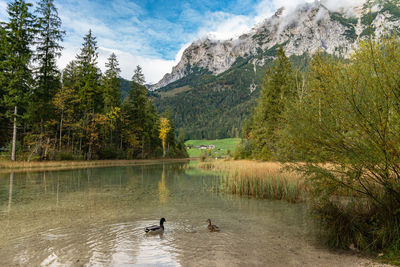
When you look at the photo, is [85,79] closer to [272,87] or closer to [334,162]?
[272,87]

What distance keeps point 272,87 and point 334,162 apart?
29.9 m

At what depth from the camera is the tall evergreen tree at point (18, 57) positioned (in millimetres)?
28453


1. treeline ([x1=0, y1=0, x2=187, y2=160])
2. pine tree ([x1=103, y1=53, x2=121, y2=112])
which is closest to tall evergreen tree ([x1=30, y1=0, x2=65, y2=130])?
treeline ([x1=0, y1=0, x2=187, y2=160])

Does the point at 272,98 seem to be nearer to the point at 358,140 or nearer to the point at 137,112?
the point at 358,140

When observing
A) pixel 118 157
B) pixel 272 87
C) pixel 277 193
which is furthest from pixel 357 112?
Result: pixel 118 157

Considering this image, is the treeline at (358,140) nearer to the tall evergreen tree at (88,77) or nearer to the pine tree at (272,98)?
the pine tree at (272,98)

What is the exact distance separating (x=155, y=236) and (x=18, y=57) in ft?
106

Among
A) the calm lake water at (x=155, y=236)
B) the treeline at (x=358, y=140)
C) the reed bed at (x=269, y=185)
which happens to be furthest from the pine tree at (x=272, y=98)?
the treeline at (x=358, y=140)

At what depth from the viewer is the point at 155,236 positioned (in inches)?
274

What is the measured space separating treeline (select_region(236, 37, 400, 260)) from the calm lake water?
88cm

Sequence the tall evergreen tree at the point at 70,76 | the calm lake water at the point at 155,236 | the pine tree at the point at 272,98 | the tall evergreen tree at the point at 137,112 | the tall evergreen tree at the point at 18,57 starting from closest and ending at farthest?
the calm lake water at the point at 155,236, the tall evergreen tree at the point at 18,57, the pine tree at the point at 272,98, the tall evergreen tree at the point at 70,76, the tall evergreen tree at the point at 137,112

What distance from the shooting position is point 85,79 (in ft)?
130

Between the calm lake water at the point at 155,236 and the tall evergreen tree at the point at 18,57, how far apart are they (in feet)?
72.0

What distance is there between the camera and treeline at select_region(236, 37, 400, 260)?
4977 millimetres
